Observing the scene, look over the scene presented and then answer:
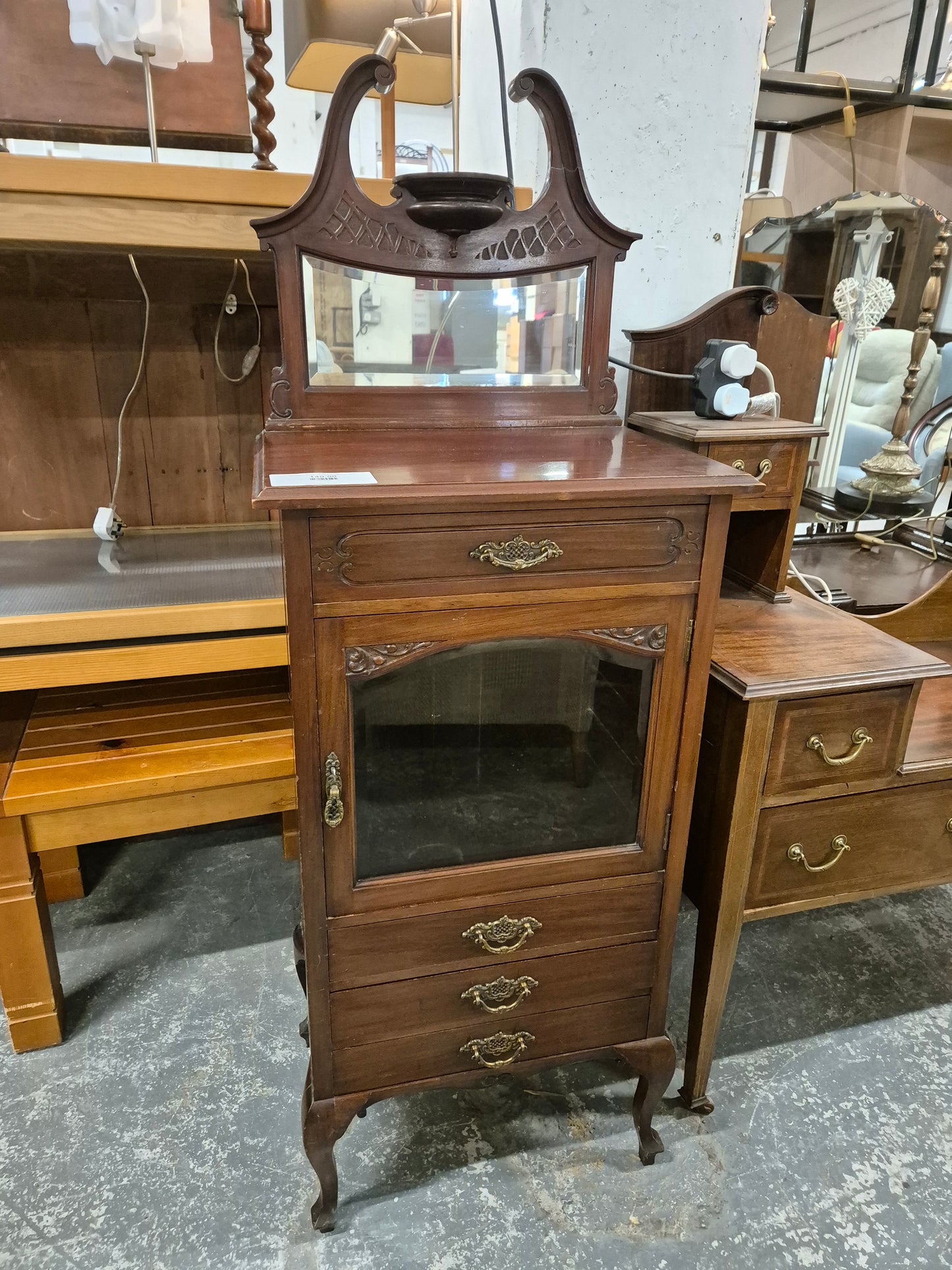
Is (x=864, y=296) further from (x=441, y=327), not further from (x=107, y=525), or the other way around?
(x=107, y=525)

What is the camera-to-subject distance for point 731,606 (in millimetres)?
1279

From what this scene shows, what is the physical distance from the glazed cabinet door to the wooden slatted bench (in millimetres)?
443

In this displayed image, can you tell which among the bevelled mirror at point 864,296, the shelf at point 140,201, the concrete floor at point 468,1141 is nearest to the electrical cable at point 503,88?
the shelf at point 140,201

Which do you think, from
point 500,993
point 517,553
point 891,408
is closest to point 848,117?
point 891,408

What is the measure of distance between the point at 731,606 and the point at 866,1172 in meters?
0.84

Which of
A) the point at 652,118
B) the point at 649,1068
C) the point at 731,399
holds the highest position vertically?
the point at 652,118

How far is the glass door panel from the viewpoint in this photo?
91 cm

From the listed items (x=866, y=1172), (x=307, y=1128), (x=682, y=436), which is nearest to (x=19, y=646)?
(x=307, y=1128)

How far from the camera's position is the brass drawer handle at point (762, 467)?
3.83ft

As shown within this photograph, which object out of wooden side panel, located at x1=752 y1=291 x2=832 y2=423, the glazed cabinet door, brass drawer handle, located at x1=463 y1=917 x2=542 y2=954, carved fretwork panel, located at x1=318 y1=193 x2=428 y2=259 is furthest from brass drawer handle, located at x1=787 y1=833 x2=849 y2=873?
carved fretwork panel, located at x1=318 y1=193 x2=428 y2=259

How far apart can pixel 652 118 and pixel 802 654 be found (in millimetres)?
880

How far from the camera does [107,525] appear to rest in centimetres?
155

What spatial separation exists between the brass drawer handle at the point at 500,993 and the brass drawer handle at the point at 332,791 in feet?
1.07

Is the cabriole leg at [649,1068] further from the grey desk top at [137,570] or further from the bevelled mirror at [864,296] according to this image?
the bevelled mirror at [864,296]
